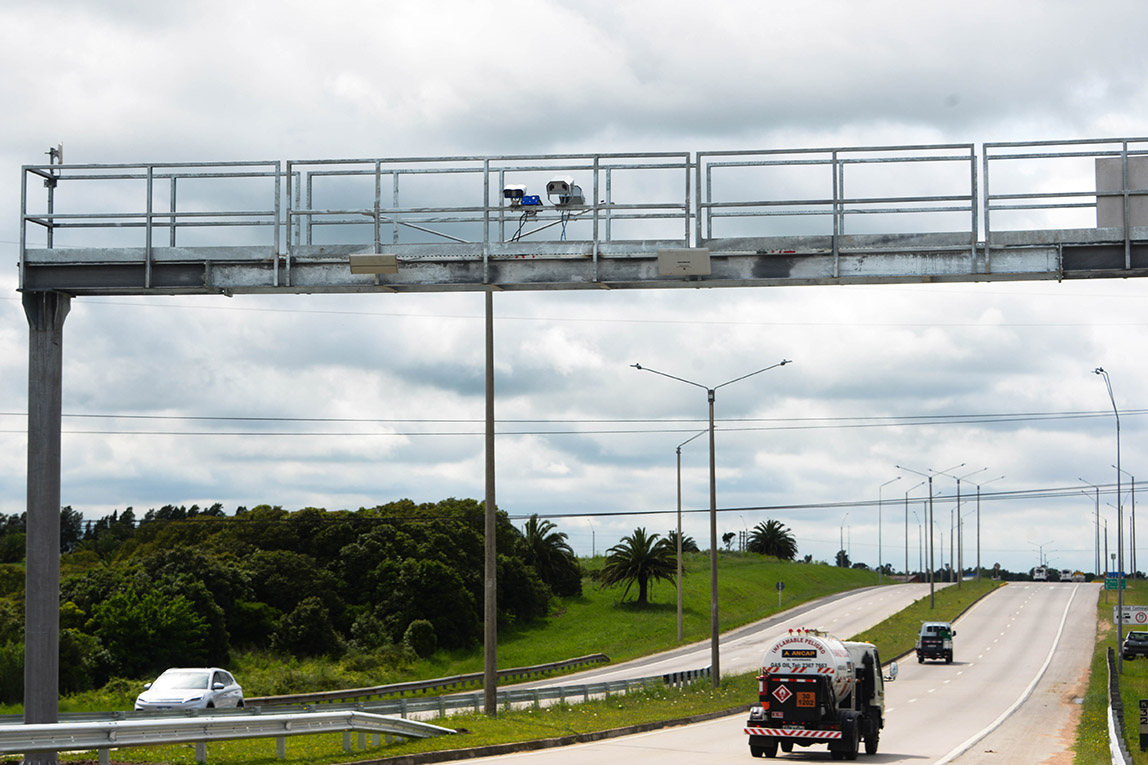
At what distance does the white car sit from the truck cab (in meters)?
40.0

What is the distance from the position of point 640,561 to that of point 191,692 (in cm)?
5849

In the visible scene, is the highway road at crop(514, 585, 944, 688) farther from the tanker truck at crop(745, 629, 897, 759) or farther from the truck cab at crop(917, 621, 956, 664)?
the tanker truck at crop(745, 629, 897, 759)

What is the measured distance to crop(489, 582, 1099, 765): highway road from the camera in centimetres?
2459

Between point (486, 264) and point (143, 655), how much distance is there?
3676cm

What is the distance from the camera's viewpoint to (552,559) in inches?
3538

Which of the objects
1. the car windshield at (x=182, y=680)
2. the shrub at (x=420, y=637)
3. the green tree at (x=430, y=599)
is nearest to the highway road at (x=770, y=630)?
the shrub at (x=420, y=637)

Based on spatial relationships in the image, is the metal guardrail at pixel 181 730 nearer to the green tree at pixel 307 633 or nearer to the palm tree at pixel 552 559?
the green tree at pixel 307 633

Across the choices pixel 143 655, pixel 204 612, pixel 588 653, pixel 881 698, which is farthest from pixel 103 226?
pixel 588 653

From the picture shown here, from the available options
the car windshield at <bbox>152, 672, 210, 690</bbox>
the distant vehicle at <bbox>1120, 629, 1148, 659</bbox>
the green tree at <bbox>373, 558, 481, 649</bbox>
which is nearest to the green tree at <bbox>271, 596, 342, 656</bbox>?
the green tree at <bbox>373, 558, 481, 649</bbox>

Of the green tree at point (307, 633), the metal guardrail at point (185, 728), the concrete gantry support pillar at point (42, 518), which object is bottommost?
the green tree at point (307, 633)

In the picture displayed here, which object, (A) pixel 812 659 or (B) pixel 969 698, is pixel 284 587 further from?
(A) pixel 812 659

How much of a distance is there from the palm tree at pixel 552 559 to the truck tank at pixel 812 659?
64567 millimetres

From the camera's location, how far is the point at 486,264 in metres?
19.6

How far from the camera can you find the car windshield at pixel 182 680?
→ 2953cm
